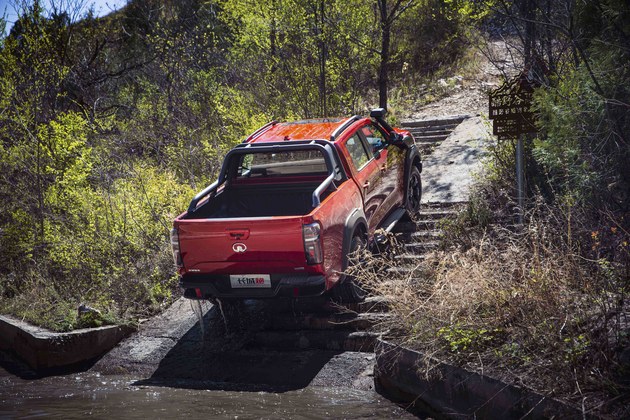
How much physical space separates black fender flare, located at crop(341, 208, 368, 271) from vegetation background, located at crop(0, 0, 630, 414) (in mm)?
875

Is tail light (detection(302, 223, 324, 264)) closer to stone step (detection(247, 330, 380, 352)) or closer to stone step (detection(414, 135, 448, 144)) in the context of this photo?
stone step (detection(247, 330, 380, 352))

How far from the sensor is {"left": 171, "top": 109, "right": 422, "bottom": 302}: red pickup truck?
8.38 meters

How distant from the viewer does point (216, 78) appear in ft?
69.6

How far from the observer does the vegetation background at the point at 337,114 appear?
22.8 ft

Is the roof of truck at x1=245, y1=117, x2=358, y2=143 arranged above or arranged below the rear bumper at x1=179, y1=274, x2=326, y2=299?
above

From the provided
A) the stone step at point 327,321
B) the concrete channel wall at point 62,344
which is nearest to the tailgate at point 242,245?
the stone step at point 327,321

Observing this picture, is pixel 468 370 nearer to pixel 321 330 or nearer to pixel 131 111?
pixel 321 330

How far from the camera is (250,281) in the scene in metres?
8.58

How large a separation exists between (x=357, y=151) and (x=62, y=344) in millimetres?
4193

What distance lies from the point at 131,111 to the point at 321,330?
13.5 m

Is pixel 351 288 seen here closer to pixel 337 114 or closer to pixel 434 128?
pixel 337 114

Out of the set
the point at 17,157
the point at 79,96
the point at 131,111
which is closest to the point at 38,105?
the point at 17,157

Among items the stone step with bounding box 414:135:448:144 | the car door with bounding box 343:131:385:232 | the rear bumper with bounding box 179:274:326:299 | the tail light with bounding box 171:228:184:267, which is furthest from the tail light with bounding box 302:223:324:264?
the stone step with bounding box 414:135:448:144

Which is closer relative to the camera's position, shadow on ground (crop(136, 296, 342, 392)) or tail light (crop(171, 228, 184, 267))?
shadow on ground (crop(136, 296, 342, 392))
